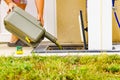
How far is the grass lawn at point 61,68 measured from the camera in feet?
11.3

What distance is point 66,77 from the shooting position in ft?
11.2

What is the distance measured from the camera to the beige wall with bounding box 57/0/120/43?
578 cm

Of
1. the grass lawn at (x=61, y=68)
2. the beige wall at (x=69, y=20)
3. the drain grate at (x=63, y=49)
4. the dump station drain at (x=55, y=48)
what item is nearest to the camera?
the grass lawn at (x=61, y=68)

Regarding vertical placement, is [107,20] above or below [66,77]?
above

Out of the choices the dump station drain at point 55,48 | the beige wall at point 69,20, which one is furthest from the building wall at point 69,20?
the dump station drain at point 55,48

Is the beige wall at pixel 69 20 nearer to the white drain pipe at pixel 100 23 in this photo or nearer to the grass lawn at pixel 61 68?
the white drain pipe at pixel 100 23

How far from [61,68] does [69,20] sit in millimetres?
2220

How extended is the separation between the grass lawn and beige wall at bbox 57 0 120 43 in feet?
4.67

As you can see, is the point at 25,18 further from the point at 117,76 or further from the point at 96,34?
the point at 117,76

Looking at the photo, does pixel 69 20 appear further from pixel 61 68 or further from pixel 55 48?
pixel 61 68

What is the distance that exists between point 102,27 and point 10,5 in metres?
1.14

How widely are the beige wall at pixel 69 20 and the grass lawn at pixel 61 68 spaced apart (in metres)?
1.42

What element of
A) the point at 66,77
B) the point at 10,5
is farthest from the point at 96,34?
the point at 66,77

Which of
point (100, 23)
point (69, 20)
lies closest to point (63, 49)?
point (100, 23)
